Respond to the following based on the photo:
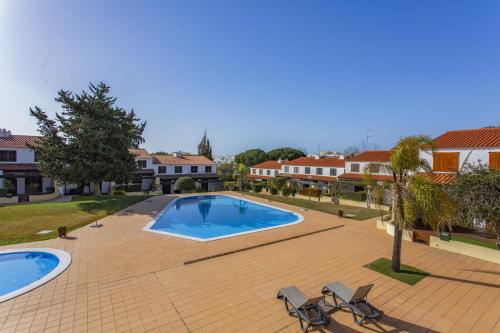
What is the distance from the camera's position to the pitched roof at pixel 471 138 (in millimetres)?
16828

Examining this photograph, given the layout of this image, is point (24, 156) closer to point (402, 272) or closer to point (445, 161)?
point (402, 272)

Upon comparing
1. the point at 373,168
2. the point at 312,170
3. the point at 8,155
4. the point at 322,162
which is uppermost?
the point at 8,155

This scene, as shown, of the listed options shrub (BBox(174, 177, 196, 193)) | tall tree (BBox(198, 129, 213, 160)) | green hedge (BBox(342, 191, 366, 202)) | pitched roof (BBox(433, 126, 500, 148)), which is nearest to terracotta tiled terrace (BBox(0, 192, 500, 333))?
pitched roof (BBox(433, 126, 500, 148))

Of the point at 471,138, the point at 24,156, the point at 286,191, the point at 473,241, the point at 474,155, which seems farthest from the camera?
the point at 286,191

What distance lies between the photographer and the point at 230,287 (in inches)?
355

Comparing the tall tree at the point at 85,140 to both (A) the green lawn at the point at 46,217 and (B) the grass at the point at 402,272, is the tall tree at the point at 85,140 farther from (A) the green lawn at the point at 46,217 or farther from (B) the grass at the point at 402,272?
(B) the grass at the point at 402,272

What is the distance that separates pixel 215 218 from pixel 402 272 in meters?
15.6

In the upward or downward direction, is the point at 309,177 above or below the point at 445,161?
below

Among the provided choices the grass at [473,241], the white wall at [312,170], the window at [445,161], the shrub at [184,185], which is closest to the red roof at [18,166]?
the shrub at [184,185]

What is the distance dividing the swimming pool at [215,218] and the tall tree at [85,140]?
8.43 meters

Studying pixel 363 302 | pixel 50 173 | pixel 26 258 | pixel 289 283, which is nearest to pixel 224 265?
pixel 289 283

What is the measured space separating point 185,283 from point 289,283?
3739 millimetres

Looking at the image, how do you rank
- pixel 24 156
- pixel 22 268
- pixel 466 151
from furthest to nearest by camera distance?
pixel 24 156
pixel 466 151
pixel 22 268

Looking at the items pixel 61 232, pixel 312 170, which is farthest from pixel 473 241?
pixel 312 170
